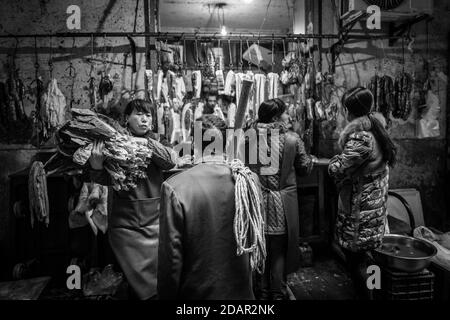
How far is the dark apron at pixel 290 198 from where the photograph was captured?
Result: 288 centimetres

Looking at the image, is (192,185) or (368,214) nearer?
(192,185)

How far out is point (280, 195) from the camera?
2918 millimetres

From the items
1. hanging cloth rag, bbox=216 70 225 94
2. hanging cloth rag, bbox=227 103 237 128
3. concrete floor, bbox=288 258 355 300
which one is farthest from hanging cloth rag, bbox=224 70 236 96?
concrete floor, bbox=288 258 355 300

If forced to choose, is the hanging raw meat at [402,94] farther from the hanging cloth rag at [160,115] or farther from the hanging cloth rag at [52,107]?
the hanging cloth rag at [52,107]

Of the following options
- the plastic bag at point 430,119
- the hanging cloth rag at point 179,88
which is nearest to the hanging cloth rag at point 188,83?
the hanging cloth rag at point 179,88

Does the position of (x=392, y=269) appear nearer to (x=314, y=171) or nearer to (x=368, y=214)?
(x=368, y=214)

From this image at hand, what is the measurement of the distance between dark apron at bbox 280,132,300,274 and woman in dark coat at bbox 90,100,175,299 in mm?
1113

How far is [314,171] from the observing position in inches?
161

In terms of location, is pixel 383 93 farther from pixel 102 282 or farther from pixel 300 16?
pixel 102 282

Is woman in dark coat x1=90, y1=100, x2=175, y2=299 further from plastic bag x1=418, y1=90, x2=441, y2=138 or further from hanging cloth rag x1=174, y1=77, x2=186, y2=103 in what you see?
plastic bag x1=418, y1=90, x2=441, y2=138

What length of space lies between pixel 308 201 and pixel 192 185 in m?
2.95

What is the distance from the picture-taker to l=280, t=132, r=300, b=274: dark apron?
2879 mm

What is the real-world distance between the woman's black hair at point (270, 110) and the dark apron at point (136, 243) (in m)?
1.29
